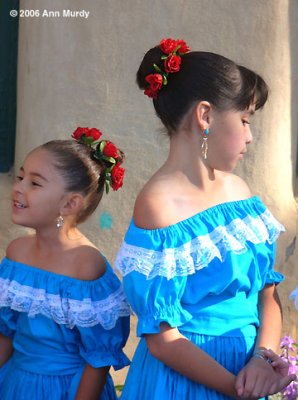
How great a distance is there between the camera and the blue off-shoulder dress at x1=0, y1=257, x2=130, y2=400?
322 centimetres

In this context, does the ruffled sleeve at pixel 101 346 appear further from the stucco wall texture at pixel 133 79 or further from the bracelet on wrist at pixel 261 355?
the stucco wall texture at pixel 133 79

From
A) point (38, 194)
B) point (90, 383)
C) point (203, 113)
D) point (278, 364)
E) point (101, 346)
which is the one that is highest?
point (203, 113)

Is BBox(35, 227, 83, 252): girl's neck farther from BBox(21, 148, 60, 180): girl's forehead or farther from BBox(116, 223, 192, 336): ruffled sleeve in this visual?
BBox(116, 223, 192, 336): ruffled sleeve

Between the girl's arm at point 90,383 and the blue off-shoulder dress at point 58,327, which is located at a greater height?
the blue off-shoulder dress at point 58,327

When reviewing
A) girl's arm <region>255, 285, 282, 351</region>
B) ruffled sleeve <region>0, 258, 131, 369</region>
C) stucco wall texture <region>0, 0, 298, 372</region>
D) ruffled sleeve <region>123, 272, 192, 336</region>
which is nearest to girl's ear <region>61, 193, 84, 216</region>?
ruffled sleeve <region>0, 258, 131, 369</region>

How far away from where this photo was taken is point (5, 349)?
347 cm

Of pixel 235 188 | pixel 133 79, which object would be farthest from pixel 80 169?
pixel 133 79

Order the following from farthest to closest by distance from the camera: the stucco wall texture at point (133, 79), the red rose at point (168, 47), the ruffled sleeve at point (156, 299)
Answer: the stucco wall texture at point (133, 79) < the red rose at point (168, 47) < the ruffled sleeve at point (156, 299)

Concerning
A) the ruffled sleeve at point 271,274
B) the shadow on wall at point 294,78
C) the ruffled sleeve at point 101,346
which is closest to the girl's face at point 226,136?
the ruffled sleeve at point 271,274

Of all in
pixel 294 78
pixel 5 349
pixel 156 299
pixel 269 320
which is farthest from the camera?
pixel 294 78

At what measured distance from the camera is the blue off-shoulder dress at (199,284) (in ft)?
8.95

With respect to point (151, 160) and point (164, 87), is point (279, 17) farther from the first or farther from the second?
point (164, 87)

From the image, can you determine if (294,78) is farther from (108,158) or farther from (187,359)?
(187,359)

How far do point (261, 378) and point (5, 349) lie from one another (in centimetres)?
116
